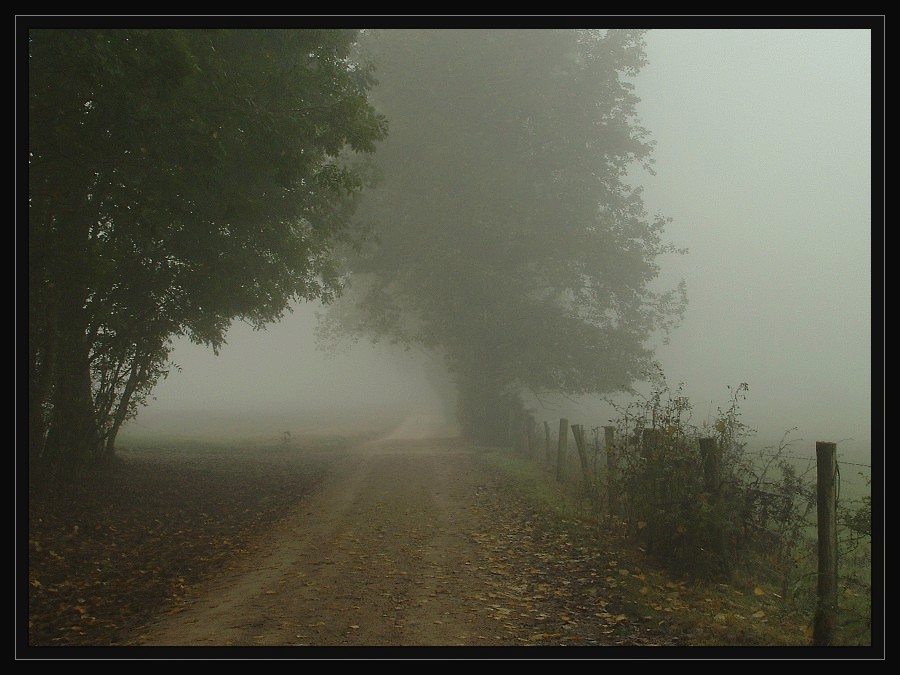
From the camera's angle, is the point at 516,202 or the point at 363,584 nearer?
the point at 363,584

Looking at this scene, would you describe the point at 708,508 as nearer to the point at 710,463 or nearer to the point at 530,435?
the point at 710,463

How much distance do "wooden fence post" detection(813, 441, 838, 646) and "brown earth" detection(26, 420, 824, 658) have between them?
33 centimetres

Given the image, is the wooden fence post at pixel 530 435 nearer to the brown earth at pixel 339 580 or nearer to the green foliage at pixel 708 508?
the brown earth at pixel 339 580

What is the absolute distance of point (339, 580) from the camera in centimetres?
844

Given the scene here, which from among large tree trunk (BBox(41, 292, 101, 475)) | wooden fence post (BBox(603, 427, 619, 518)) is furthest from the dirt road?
large tree trunk (BBox(41, 292, 101, 475))

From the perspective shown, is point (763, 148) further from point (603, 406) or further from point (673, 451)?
point (673, 451)

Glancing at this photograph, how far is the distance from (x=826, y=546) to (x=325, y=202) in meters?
12.4

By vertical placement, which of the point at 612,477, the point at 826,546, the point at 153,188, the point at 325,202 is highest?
the point at 325,202

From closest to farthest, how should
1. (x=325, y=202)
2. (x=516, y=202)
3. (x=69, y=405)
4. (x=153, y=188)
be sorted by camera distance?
1. (x=153, y=188)
2. (x=69, y=405)
3. (x=325, y=202)
4. (x=516, y=202)

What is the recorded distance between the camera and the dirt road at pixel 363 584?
661 cm

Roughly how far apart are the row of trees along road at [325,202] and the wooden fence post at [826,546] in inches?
361

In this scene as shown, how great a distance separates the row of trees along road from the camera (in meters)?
9.68

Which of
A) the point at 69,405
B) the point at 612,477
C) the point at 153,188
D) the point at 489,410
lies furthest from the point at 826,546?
the point at 489,410
